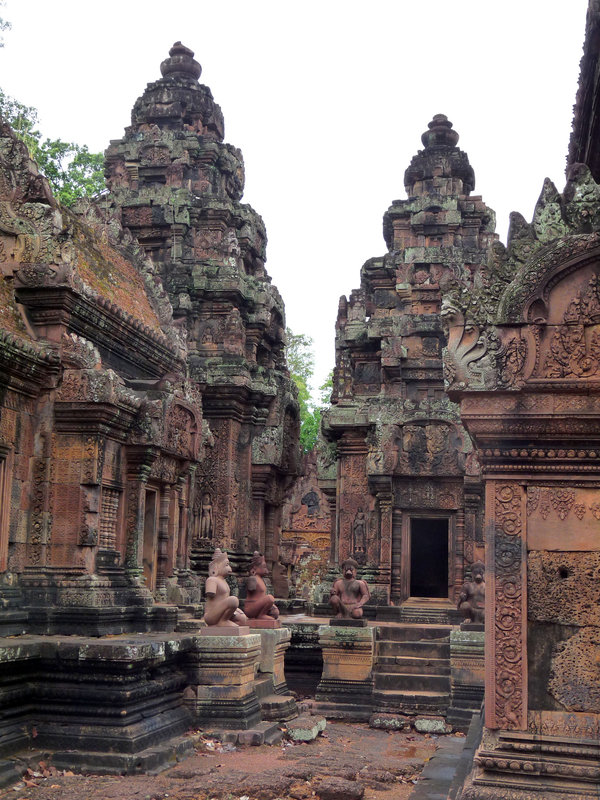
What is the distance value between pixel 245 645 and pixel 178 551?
346 centimetres

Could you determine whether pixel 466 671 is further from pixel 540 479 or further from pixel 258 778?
pixel 540 479

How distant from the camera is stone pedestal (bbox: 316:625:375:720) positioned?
1290 cm

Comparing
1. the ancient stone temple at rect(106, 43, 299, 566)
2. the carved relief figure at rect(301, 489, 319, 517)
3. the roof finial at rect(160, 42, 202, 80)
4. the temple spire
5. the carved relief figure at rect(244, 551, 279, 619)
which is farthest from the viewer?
the carved relief figure at rect(301, 489, 319, 517)

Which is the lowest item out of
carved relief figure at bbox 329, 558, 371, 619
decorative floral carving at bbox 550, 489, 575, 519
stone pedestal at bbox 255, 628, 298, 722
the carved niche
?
stone pedestal at bbox 255, 628, 298, 722

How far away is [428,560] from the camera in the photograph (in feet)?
56.4

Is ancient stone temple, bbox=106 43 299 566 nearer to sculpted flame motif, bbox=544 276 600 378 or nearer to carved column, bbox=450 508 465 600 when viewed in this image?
carved column, bbox=450 508 465 600

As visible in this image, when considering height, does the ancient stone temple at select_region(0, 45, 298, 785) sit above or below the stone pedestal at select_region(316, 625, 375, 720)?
above

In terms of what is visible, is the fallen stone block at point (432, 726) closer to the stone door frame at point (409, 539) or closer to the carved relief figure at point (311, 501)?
the stone door frame at point (409, 539)

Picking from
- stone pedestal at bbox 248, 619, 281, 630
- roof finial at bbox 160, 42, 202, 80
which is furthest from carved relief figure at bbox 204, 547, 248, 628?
roof finial at bbox 160, 42, 202, 80

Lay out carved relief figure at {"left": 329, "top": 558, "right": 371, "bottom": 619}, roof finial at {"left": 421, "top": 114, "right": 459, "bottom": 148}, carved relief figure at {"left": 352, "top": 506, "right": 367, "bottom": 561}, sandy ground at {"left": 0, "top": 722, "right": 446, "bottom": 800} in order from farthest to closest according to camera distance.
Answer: roof finial at {"left": 421, "top": 114, "right": 459, "bottom": 148} < carved relief figure at {"left": 352, "top": 506, "right": 367, "bottom": 561} < carved relief figure at {"left": 329, "top": 558, "right": 371, "bottom": 619} < sandy ground at {"left": 0, "top": 722, "right": 446, "bottom": 800}

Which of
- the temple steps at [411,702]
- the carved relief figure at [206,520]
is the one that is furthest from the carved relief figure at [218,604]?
the carved relief figure at [206,520]

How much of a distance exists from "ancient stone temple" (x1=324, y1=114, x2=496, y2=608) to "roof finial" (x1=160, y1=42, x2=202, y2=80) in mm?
6477

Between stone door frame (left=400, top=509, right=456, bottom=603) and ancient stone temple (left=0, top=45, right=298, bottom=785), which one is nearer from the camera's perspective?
ancient stone temple (left=0, top=45, right=298, bottom=785)

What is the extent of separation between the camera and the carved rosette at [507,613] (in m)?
5.09
